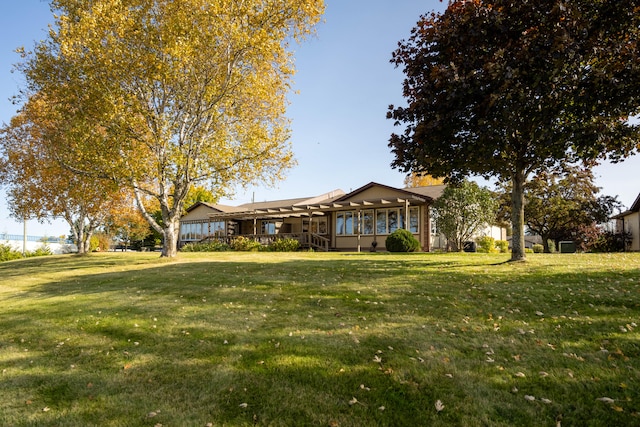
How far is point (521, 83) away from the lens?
28.1 ft

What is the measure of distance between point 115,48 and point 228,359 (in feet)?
43.1

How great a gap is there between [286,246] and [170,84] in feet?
42.6

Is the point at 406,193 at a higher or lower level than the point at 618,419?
higher

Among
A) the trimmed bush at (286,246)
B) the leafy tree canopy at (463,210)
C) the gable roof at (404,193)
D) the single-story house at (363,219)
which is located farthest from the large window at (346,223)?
the leafy tree canopy at (463,210)

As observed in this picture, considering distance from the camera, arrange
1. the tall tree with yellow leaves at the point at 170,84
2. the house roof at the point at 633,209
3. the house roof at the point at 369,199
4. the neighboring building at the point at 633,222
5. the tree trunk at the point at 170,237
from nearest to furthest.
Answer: the tall tree with yellow leaves at the point at 170,84 → the tree trunk at the point at 170,237 → the house roof at the point at 369,199 → the house roof at the point at 633,209 → the neighboring building at the point at 633,222

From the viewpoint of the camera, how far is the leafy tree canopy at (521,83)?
827 cm

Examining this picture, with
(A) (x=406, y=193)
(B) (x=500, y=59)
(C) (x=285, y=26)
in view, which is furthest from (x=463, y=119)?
(A) (x=406, y=193)

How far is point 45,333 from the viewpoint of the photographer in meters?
5.69

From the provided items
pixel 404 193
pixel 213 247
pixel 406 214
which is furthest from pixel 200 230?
pixel 406 214

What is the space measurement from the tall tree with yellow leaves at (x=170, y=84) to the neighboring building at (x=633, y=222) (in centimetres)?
2457

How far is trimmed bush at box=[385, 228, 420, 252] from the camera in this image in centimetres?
1997

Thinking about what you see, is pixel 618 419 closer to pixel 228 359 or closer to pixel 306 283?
pixel 228 359

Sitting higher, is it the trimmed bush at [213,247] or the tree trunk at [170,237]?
the tree trunk at [170,237]

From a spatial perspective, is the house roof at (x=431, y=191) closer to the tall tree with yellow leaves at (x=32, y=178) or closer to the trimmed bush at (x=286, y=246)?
the trimmed bush at (x=286, y=246)
